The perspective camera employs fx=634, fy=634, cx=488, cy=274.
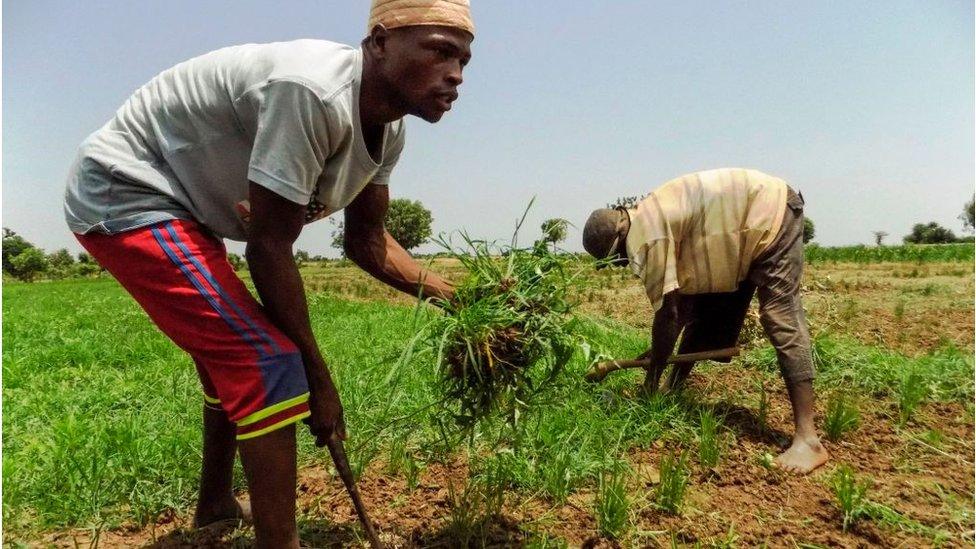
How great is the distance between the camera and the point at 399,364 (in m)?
1.95

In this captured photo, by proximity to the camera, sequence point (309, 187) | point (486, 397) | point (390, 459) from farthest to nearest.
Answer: point (390, 459), point (486, 397), point (309, 187)

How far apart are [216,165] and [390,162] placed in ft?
1.98

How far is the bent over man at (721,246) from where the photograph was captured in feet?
11.2

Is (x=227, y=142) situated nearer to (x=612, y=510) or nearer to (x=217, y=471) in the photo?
(x=217, y=471)

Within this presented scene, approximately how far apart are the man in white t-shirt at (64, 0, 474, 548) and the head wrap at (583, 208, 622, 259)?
6.33 ft

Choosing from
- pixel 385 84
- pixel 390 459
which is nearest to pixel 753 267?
pixel 390 459

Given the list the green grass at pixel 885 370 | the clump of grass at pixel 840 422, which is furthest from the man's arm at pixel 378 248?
the green grass at pixel 885 370

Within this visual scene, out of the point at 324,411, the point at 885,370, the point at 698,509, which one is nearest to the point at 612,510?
the point at 698,509

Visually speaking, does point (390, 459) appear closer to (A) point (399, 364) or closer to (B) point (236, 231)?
(A) point (399, 364)

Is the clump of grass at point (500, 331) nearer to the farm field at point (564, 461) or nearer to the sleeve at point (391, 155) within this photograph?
the farm field at point (564, 461)

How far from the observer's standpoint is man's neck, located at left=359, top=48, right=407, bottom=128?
170cm

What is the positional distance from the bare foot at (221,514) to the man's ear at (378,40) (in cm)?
173

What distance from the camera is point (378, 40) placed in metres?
1.72

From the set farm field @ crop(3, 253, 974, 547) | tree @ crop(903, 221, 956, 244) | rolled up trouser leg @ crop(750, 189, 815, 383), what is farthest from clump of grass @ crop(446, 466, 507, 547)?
tree @ crop(903, 221, 956, 244)
